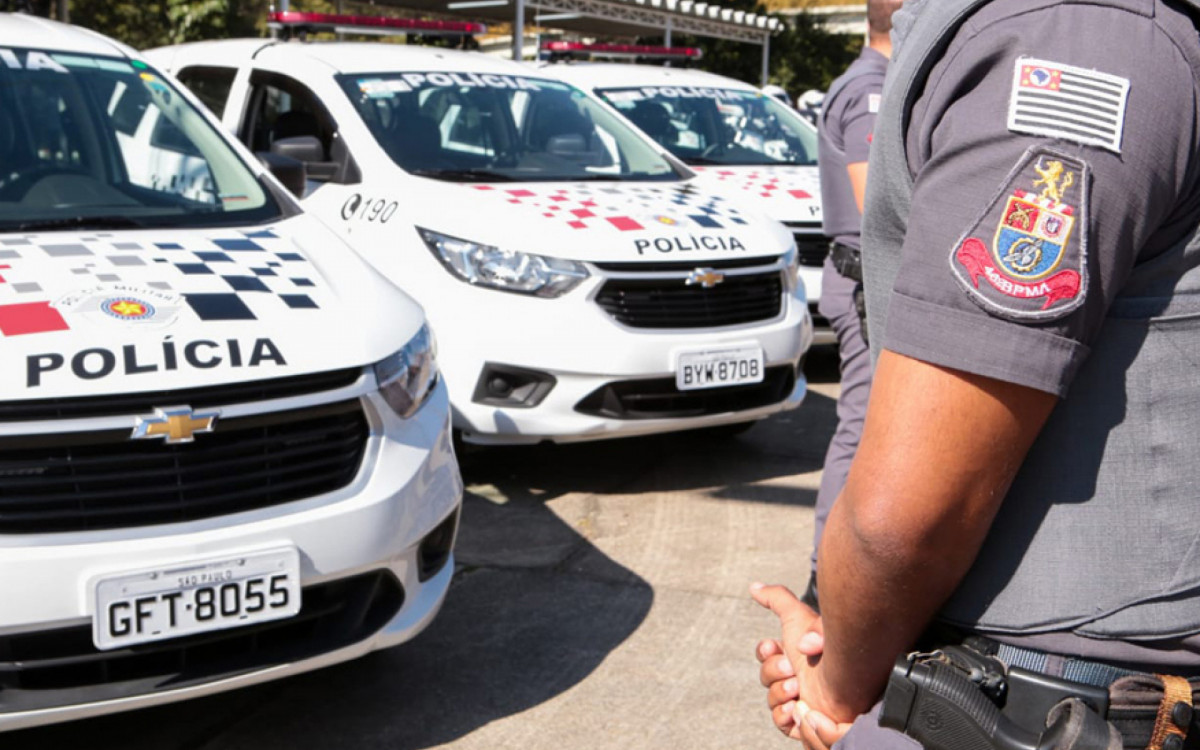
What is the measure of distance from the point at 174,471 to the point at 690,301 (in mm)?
2634

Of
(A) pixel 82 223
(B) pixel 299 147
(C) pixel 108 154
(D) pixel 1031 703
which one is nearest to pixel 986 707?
(D) pixel 1031 703

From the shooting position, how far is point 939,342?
3.53ft

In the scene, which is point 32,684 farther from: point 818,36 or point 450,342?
point 818,36

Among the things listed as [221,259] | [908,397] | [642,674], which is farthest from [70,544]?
[908,397]

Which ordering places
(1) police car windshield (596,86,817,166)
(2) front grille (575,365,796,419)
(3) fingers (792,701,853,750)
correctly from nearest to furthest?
(3) fingers (792,701,853,750) < (2) front grille (575,365,796,419) < (1) police car windshield (596,86,817,166)

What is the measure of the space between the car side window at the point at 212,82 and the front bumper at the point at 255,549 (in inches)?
133

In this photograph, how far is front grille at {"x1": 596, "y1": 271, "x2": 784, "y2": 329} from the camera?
4.78 meters

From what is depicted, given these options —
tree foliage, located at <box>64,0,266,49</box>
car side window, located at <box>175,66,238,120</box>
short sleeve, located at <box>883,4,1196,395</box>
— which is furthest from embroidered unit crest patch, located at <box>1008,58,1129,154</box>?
tree foliage, located at <box>64,0,266,49</box>

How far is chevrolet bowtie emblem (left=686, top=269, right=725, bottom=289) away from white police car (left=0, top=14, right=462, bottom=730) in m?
1.74

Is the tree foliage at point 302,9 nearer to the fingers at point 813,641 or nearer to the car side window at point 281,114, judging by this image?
the car side window at point 281,114

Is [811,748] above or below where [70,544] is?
above

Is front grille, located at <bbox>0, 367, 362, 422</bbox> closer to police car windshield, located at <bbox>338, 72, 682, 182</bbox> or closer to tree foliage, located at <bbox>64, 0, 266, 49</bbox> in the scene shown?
police car windshield, located at <bbox>338, 72, 682, 182</bbox>

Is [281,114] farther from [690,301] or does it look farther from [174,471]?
[174,471]

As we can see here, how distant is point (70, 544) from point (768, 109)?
6.27m
